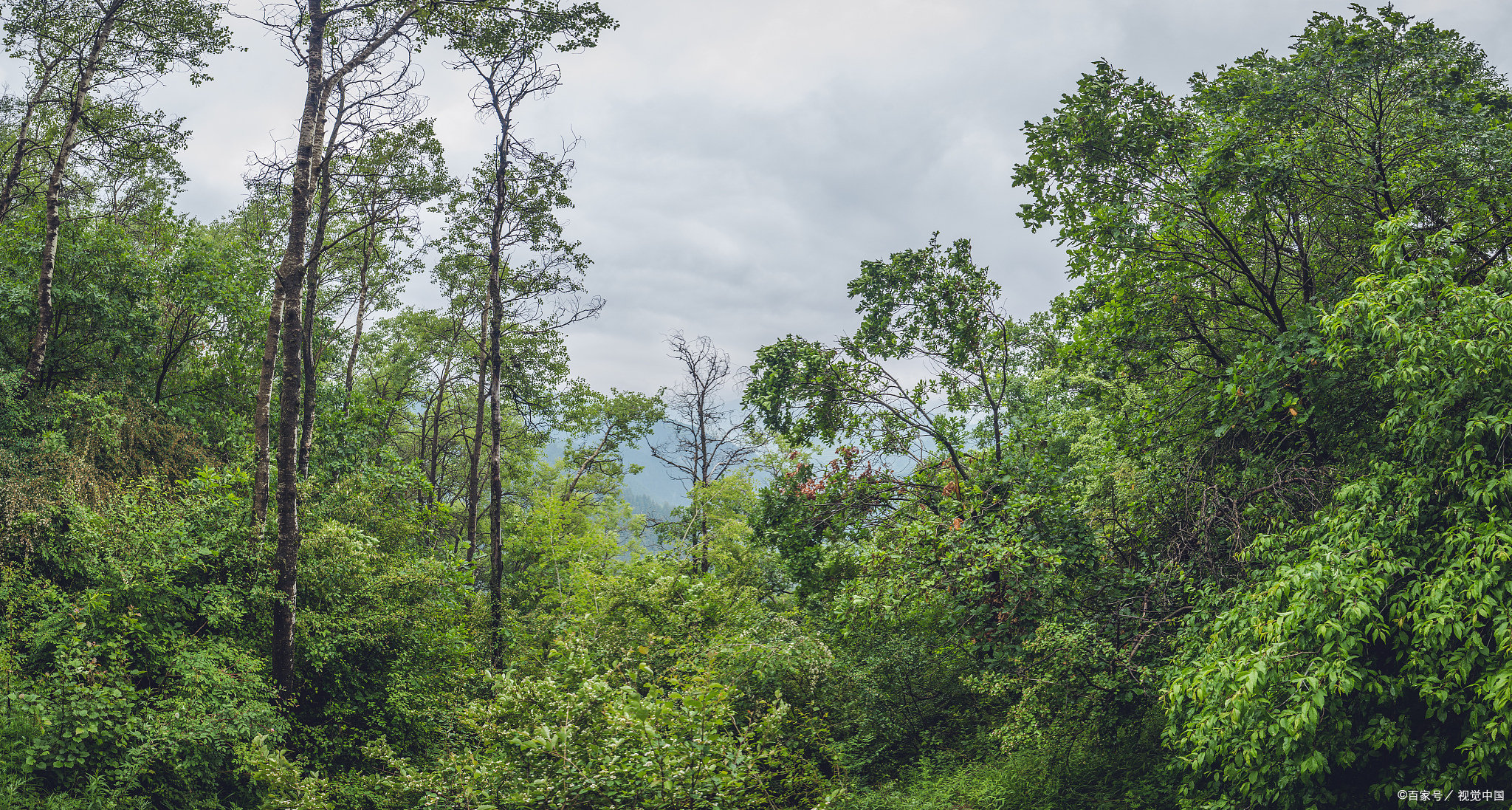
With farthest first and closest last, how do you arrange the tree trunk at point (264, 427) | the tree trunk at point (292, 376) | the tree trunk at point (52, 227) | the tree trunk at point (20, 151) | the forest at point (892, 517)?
1. the tree trunk at point (20, 151)
2. the tree trunk at point (52, 227)
3. the tree trunk at point (264, 427)
4. the tree trunk at point (292, 376)
5. the forest at point (892, 517)

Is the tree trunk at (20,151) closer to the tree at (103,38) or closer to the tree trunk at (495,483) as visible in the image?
the tree at (103,38)

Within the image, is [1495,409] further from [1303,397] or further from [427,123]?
[427,123]

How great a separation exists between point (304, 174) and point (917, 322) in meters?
8.98

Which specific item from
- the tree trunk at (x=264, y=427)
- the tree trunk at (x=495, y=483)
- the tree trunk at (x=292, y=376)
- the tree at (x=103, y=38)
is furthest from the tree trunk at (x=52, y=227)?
the tree trunk at (x=495, y=483)

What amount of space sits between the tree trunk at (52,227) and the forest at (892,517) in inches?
3.7

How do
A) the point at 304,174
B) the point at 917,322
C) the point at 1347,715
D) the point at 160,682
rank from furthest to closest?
the point at 917,322
the point at 304,174
the point at 160,682
the point at 1347,715

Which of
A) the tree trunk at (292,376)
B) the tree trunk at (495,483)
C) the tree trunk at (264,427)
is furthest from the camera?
the tree trunk at (495,483)

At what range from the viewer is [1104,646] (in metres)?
7.32

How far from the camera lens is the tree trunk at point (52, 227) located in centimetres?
1191

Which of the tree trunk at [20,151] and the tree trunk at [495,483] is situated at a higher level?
the tree trunk at [20,151]

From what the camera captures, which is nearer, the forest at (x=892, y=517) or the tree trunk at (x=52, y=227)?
the forest at (x=892, y=517)

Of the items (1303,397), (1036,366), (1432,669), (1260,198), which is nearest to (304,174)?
(1260,198)

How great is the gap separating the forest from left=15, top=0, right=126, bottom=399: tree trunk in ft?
0.31

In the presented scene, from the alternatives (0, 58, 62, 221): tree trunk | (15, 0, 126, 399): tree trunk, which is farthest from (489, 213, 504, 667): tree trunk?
(0, 58, 62, 221): tree trunk
